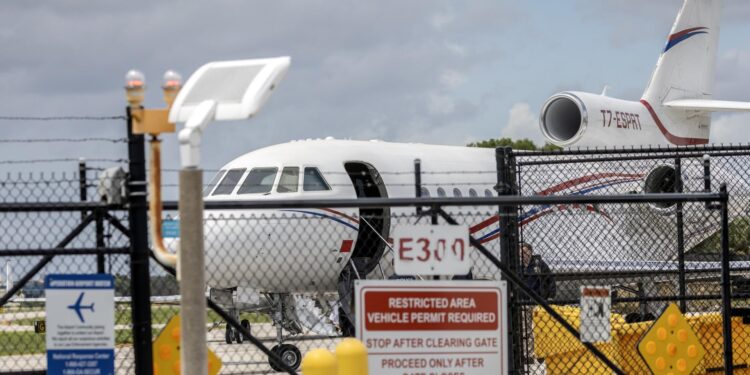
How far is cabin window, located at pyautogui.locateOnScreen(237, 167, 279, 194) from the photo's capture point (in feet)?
51.9

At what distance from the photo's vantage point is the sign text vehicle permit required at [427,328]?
24.6 feet

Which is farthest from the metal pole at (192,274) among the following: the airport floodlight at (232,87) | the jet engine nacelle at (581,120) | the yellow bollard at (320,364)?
the jet engine nacelle at (581,120)

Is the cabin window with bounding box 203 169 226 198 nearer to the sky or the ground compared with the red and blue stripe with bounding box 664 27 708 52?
nearer to the ground

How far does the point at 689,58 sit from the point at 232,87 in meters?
23.1

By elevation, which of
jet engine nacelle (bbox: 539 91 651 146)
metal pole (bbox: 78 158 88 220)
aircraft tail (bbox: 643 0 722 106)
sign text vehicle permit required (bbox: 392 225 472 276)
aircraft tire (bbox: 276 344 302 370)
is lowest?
aircraft tire (bbox: 276 344 302 370)

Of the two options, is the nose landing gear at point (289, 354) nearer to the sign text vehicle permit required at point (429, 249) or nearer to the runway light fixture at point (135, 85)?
the sign text vehicle permit required at point (429, 249)

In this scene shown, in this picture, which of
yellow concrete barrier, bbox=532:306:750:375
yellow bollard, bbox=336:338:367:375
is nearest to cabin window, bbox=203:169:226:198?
yellow concrete barrier, bbox=532:306:750:375

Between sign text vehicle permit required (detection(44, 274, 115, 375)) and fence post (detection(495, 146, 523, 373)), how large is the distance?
8.48 ft

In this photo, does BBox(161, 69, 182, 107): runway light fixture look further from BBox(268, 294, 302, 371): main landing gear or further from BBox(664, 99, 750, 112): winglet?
BBox(664, 99, 750, 112): winglet

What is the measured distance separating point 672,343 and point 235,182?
848 centimetres

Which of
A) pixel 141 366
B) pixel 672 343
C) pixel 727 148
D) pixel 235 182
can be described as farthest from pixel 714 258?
pixel 141 366

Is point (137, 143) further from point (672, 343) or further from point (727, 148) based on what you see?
point (727, 148)

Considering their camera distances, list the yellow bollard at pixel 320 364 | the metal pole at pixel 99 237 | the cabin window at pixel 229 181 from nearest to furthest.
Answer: the yellow bollard at pixel 320 364, the metal pole at pixel 99 237, the cabin window at pixel 229 181

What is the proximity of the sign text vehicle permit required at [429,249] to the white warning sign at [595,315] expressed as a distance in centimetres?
86
